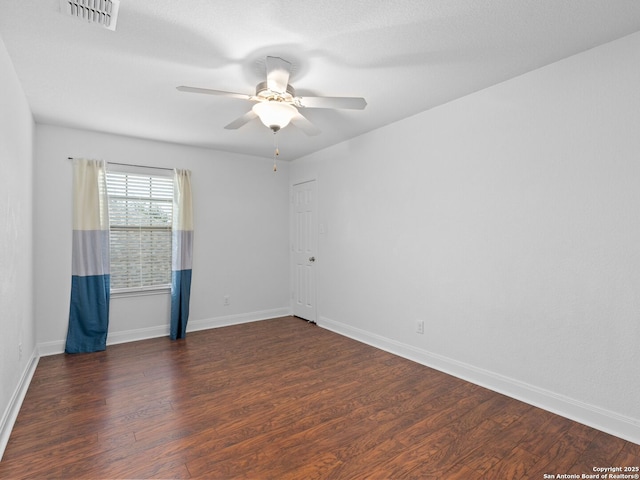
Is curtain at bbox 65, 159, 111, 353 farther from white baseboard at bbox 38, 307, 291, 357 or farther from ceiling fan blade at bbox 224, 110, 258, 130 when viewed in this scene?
ceiling fan blade at bbox 224, 110, 258, 130

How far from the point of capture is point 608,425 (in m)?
2.19

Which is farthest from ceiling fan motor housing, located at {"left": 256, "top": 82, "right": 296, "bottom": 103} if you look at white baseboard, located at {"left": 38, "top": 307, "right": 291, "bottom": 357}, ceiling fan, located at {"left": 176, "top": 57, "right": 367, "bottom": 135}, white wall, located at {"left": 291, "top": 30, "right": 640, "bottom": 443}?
white baseboard, located at {"left": 38, "top": 307, "right": 291, "bottom": 357}

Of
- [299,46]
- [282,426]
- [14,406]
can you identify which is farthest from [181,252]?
[299,46]

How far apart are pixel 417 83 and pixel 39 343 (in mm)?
4450

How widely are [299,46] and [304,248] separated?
3.23 metres

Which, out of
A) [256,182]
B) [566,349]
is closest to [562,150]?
[566,349]

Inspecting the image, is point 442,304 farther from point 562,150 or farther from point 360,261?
point 562,150

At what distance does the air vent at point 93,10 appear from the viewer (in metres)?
1.74

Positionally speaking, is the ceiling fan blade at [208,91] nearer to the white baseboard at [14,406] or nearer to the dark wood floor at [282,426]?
the dark wood floor at [282,426]

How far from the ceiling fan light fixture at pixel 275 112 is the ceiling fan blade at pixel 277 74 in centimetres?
10

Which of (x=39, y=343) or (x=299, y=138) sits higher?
(x=299, y=138)

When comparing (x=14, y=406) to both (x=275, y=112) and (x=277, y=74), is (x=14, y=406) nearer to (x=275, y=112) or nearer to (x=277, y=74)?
(x=275, y=112)

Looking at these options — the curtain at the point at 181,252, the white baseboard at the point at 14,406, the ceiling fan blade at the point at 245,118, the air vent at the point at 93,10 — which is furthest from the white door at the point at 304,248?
the air vent at the point at 93,10

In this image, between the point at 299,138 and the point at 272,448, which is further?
the point at 299,138
